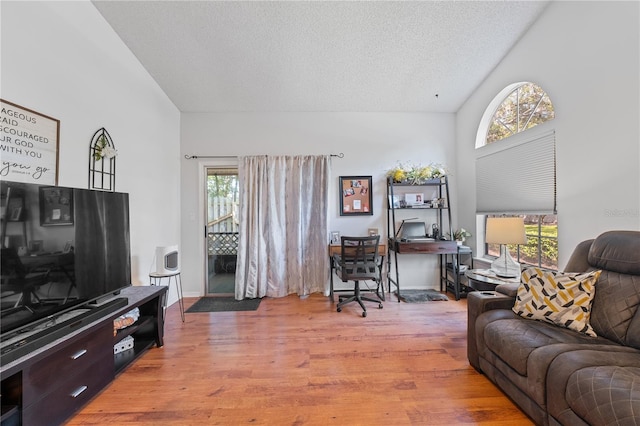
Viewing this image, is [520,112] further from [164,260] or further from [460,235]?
[164,260]

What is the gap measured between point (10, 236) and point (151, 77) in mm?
2488

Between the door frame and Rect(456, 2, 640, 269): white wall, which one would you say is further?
the door frame

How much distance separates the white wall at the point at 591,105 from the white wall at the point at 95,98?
408cm

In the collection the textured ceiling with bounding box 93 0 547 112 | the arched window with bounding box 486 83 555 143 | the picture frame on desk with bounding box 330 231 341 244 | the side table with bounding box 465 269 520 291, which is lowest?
the side table with bounding box 465 269 520 291

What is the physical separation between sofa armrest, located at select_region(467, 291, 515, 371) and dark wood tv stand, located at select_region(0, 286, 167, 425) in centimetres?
264

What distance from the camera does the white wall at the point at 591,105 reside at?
1672mm

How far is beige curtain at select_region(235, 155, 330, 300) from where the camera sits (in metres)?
3.54

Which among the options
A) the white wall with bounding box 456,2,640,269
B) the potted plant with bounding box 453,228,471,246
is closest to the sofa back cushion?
the white wall with bounding box 456,2,640,269

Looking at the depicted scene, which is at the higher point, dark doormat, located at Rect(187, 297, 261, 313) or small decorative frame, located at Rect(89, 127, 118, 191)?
small decorative frame, located at Rect(89, 127, 118, 191)

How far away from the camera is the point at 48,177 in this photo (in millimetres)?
1716

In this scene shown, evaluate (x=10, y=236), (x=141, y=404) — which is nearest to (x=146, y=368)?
(x=141, y=404)

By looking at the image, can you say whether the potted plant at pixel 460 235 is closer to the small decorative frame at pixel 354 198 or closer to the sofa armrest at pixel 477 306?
the small decorative frame at pixel 354 198

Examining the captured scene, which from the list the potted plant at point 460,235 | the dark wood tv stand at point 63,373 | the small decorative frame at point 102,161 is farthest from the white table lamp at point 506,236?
the small decorative frame at point 102,161

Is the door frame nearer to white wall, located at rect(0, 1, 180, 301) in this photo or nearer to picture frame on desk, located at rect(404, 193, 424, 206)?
white wall, located at rect(0, 1, 180, 301)
